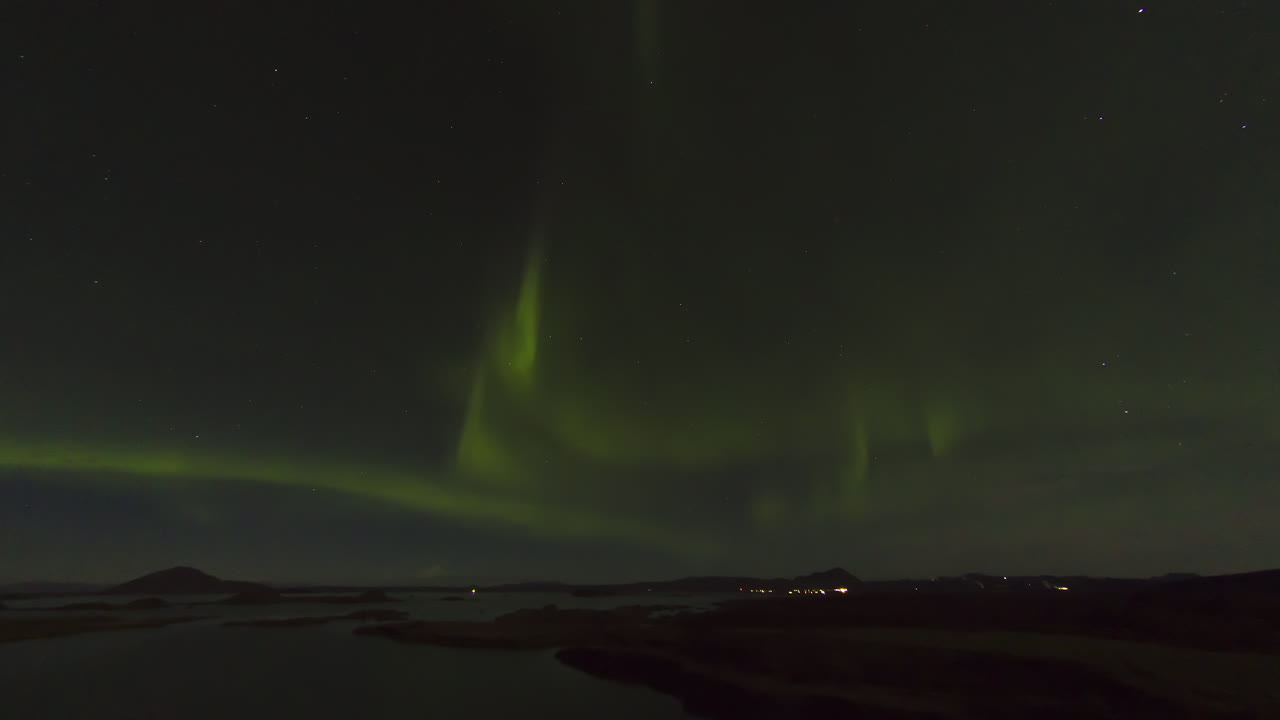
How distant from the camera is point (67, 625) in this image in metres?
80.9

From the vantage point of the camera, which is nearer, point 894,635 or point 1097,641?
point 1097,641

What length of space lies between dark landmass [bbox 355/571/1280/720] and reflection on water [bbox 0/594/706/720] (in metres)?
4.11

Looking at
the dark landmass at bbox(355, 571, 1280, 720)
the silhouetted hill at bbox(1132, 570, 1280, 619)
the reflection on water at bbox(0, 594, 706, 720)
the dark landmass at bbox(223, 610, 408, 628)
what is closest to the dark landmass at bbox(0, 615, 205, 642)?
the dark landmass at bbox(223, 610, 408, 628)

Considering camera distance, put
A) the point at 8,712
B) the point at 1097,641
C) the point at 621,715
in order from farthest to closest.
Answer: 1. the point at 1097,641
2. the point at 8,712
3. the point at 621,715

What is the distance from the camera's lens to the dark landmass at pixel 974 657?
27.2 metres

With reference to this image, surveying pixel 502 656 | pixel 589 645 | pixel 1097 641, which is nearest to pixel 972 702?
pixel 1097 641

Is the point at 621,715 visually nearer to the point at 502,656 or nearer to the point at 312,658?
the point at 502,656

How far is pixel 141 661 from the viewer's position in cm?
4872

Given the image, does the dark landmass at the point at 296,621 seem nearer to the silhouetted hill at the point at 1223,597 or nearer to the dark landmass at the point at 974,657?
the dark landmass at the point at 974,657

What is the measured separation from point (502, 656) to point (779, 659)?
23.2 meters

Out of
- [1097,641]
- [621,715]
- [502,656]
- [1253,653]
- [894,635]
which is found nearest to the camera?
[621,715]

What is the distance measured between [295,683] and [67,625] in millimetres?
66332

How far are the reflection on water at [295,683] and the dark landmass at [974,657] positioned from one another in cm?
411

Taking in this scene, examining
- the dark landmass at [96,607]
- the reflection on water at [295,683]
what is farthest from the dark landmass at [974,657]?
the dark landmass at [96,607]
